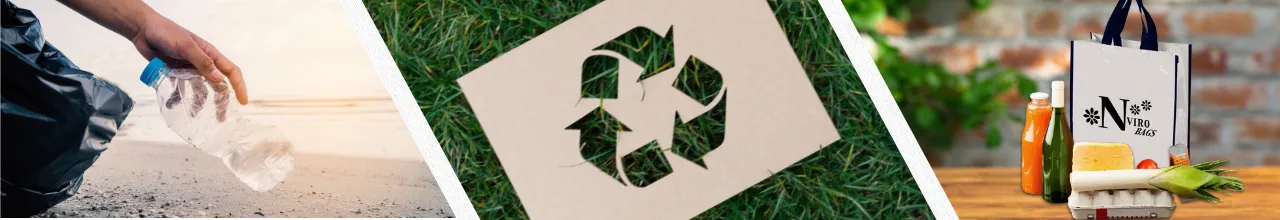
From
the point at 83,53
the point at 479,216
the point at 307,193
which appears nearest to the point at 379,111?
the point at 307,193

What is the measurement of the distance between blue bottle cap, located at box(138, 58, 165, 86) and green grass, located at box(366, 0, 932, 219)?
37cm

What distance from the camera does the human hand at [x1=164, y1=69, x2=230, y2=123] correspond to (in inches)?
39.4

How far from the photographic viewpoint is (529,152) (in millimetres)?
833

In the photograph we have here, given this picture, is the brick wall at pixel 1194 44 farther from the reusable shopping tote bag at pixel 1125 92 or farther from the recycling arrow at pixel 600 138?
the recycling arrow at pixel 600 138

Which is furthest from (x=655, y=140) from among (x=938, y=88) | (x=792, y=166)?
(x=938, y=88)

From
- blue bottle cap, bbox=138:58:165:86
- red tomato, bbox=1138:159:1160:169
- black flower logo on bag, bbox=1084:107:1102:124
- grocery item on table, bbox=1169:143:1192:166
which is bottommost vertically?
red tomato, bbox=1138:159:1160:169

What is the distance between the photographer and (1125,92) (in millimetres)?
811

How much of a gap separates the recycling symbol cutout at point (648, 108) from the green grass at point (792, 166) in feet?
0.05

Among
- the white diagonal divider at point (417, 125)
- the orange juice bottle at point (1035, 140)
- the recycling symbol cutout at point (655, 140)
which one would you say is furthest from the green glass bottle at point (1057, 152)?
the white diagonal divider at point (417, 125)

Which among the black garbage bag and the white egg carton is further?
the black garbage bag

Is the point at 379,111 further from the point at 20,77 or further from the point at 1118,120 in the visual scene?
the point at 1118,120

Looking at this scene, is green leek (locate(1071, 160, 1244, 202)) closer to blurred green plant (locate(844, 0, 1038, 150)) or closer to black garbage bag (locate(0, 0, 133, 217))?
blurred green plant (locate(844, 0, 1038, 150))

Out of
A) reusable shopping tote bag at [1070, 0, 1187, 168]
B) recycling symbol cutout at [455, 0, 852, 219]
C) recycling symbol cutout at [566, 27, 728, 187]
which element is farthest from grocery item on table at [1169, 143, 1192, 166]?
recycling symbol cutout at [566, 27, 728, 187]

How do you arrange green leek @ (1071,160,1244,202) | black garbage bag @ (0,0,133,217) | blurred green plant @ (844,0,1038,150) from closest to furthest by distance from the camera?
1. green leek @ (1071,160,1244,202)
2. black garbage bag @ (0,0,133,217)
3. blurred green plant @ (844,0,1038,150)
